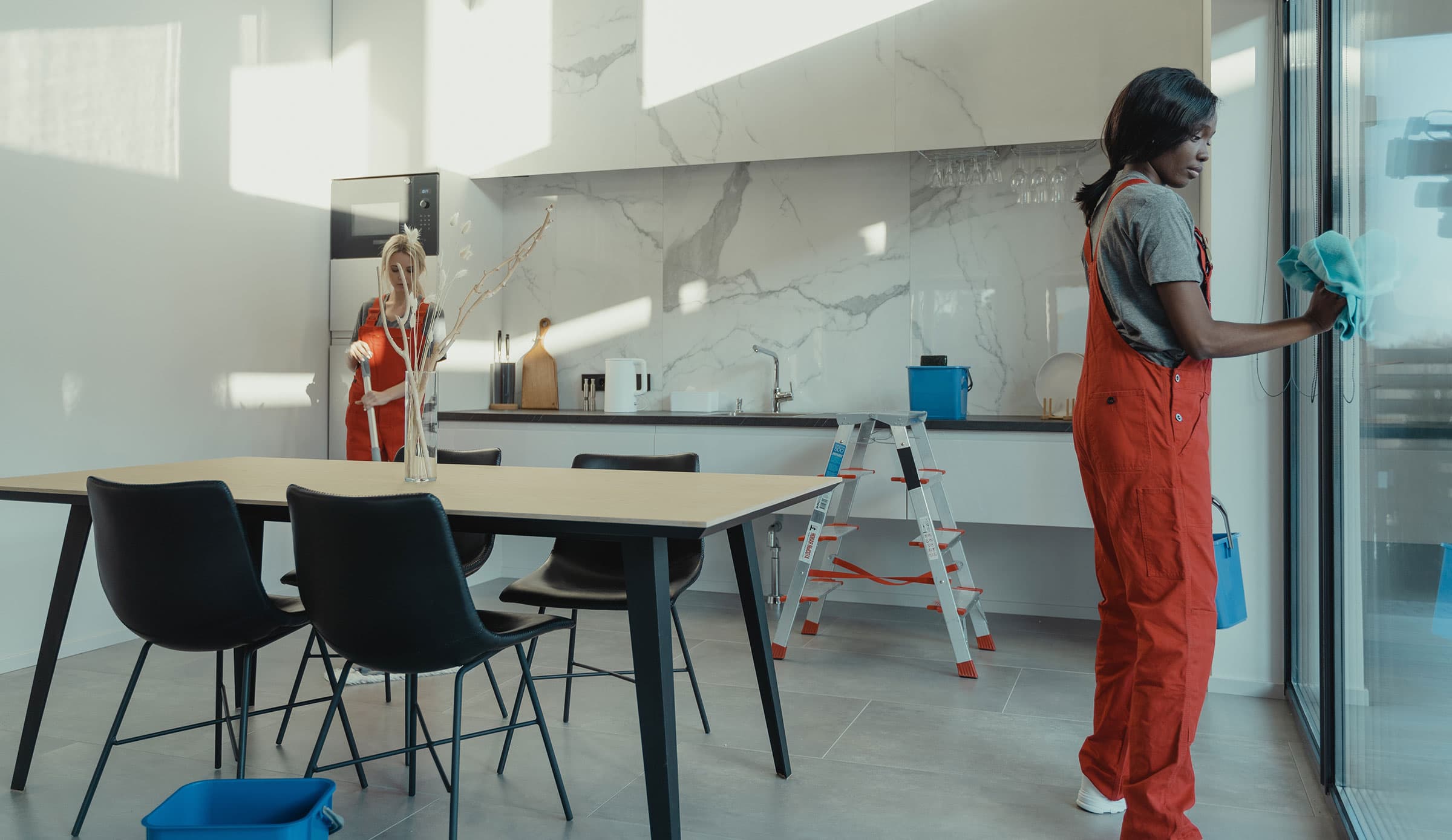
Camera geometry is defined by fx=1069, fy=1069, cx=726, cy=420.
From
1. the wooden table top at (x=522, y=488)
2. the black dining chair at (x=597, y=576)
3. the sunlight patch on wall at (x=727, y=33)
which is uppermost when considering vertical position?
the sunlight patch on wall at (x=727, y=33)

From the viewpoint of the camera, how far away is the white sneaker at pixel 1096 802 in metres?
2.46

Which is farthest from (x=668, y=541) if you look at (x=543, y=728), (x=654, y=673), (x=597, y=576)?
(x=654, y=673)

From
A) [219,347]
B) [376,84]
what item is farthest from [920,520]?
[376,84]

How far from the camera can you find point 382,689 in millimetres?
3539

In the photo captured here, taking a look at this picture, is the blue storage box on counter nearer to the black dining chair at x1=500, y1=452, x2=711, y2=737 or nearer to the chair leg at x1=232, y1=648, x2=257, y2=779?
the black dining chair at x1=500, y1=452, x2=711, y2=737

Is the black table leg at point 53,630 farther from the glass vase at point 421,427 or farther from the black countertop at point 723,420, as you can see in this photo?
the black countertop at point 723,420

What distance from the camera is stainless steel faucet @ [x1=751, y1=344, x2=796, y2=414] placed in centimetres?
494

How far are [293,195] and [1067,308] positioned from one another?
3.50 m

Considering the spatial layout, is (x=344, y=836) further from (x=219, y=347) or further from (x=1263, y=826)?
(x=219, y=347)

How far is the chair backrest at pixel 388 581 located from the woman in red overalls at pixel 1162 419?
4.26 ft

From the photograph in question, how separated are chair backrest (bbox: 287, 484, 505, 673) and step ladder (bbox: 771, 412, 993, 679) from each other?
190cm

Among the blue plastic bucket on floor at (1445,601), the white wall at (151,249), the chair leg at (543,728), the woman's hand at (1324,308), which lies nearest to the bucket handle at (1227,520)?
the woman's hand at (1324,308)

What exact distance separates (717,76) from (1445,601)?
3.80 metres

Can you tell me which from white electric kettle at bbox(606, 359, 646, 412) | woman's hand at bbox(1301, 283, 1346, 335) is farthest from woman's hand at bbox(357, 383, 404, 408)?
woman's hand at bbox(1301, 283, 1346, 335)
